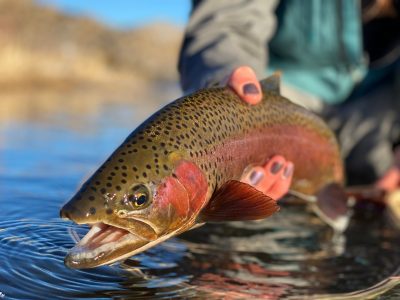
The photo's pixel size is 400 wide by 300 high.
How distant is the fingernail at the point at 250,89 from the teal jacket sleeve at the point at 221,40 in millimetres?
397

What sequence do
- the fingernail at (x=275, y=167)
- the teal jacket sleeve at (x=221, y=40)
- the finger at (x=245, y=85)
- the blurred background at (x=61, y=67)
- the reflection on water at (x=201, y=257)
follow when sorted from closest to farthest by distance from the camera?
the reflection on water at (x=201, y=257)
the finger at (x=245, y=85)
the fingernail at (x=275, y=167)
the teal jacket sleeve at (x=221, y=40)
the blurred background at (x=61, y=67)

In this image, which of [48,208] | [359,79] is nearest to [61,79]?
[359,79]

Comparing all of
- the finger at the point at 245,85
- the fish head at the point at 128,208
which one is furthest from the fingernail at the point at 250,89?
the fish head at the point at 128,208

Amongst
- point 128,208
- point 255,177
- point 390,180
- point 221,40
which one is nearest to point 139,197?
point 128,208

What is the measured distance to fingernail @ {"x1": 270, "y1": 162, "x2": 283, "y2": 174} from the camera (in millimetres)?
2395

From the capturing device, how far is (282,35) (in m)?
4.04

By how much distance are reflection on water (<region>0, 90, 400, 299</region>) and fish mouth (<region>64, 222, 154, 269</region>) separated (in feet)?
0.55

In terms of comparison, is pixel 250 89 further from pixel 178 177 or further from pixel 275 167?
pixel 178 177

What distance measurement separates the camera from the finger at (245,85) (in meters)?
2.28

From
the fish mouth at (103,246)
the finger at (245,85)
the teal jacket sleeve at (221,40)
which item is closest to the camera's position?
the fish mouth at (103,246)

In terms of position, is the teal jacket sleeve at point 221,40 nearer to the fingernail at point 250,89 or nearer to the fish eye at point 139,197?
the fingernail at point 250,89

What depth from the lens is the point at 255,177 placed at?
2.33 metres

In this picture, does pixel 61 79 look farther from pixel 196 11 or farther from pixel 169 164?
pixel 169 164

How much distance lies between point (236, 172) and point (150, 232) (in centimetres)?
50
